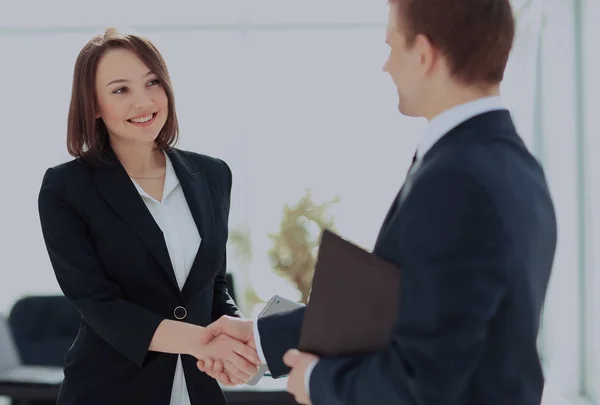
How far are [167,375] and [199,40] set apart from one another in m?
6.29

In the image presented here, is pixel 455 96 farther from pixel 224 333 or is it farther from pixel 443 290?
pixel 224 333

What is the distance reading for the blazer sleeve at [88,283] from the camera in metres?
2.09

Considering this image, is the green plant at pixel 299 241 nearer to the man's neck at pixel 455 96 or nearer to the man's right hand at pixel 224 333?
the man's right hand at pixel 224 333

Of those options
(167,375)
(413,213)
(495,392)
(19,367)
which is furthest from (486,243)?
(19,367)

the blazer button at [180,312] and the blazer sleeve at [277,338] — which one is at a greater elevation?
the blazer sleeve at [277,338]

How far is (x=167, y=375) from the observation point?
2.17 m

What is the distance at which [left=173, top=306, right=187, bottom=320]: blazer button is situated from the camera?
7.15 ft

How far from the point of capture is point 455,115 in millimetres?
1380

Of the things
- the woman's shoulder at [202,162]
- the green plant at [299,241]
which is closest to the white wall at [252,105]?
the green plant at [299,241]

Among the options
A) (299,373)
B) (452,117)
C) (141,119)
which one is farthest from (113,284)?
(452,117)

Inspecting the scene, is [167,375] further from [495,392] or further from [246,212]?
[246,212]

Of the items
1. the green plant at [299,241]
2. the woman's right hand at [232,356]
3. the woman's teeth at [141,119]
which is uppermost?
the woman's teeth at [141,119]

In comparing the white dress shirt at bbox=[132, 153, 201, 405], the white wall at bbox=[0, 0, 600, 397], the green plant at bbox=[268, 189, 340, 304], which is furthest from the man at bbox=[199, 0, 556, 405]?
the white wall at bbox=[0, 0, 600, 397]

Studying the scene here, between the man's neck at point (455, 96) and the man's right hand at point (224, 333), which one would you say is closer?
the man's neck at point (455, 96)
